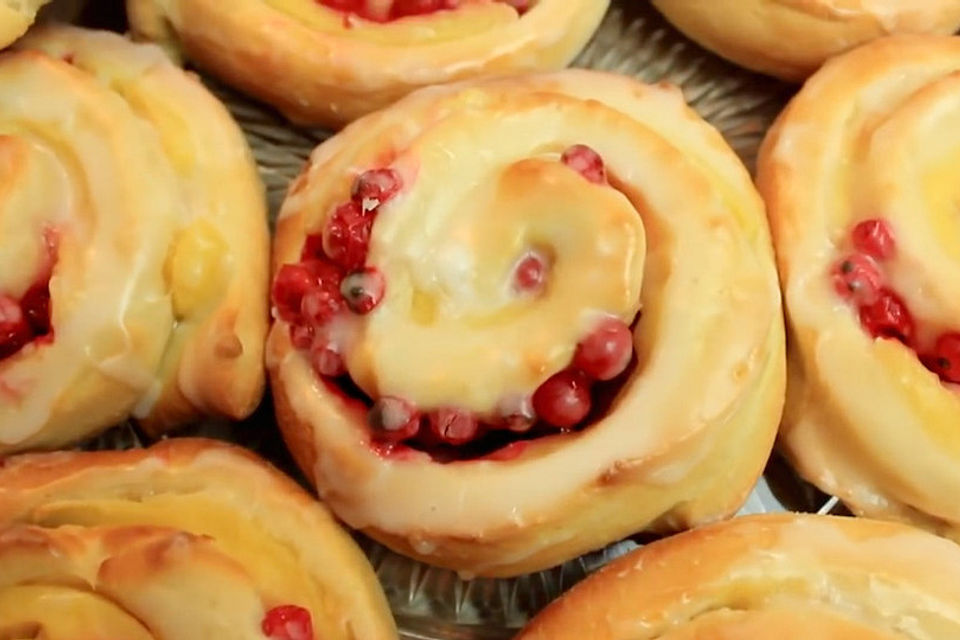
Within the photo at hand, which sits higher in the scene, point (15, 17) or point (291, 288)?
point (15, 17)

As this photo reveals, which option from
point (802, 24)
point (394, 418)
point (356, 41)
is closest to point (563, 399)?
point (394, 418)

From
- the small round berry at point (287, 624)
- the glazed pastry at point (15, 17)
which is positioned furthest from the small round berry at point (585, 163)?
the glazed pastry at point (15, 17)

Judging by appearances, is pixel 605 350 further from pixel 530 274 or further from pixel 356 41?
pixel 356 41

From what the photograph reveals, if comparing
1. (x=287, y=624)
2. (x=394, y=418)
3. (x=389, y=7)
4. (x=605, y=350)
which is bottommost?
(x=287, y=624)

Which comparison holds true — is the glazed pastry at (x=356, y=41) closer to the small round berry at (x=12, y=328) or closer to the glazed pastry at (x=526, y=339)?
the glazed pastry at (x=526, y=339)

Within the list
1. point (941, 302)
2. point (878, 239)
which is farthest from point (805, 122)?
point (941, 302)
